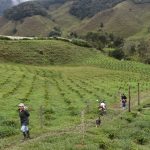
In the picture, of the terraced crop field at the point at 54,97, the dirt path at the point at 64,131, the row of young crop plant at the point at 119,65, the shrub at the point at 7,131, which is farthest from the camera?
the row of young crop plant at the point at 119,65

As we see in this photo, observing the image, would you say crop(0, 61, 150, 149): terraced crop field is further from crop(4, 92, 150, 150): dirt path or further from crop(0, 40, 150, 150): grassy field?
crop(4, 92, 150, 150): dirt path

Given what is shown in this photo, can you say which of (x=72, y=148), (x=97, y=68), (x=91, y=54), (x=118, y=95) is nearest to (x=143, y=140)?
(x=72, y=148)

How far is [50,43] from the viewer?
180625 mm

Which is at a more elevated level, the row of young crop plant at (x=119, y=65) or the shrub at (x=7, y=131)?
the shrub at (x=7, y=131)

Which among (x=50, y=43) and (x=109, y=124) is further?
(x=50, y=43)

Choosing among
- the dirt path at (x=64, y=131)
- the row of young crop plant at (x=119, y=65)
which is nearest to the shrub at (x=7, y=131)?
the dirt path at (x=64, y=131)

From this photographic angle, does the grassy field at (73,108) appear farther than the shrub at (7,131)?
No

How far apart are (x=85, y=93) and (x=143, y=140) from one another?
38.8 meters

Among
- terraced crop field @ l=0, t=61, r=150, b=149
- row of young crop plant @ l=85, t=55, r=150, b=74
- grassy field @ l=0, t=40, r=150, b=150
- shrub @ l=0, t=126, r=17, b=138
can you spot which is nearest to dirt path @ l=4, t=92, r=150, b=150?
grassy field @ l=0, t=40, r=150, b=150

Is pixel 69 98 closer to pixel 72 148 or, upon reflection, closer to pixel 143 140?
pixel 143 140

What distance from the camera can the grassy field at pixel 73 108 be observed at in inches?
1634

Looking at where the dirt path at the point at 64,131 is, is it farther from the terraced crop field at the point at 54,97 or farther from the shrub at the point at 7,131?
the shrub at the point at 7,131

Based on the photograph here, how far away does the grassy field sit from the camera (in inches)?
1634

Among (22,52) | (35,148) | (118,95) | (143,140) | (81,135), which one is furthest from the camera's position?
(22,52)
